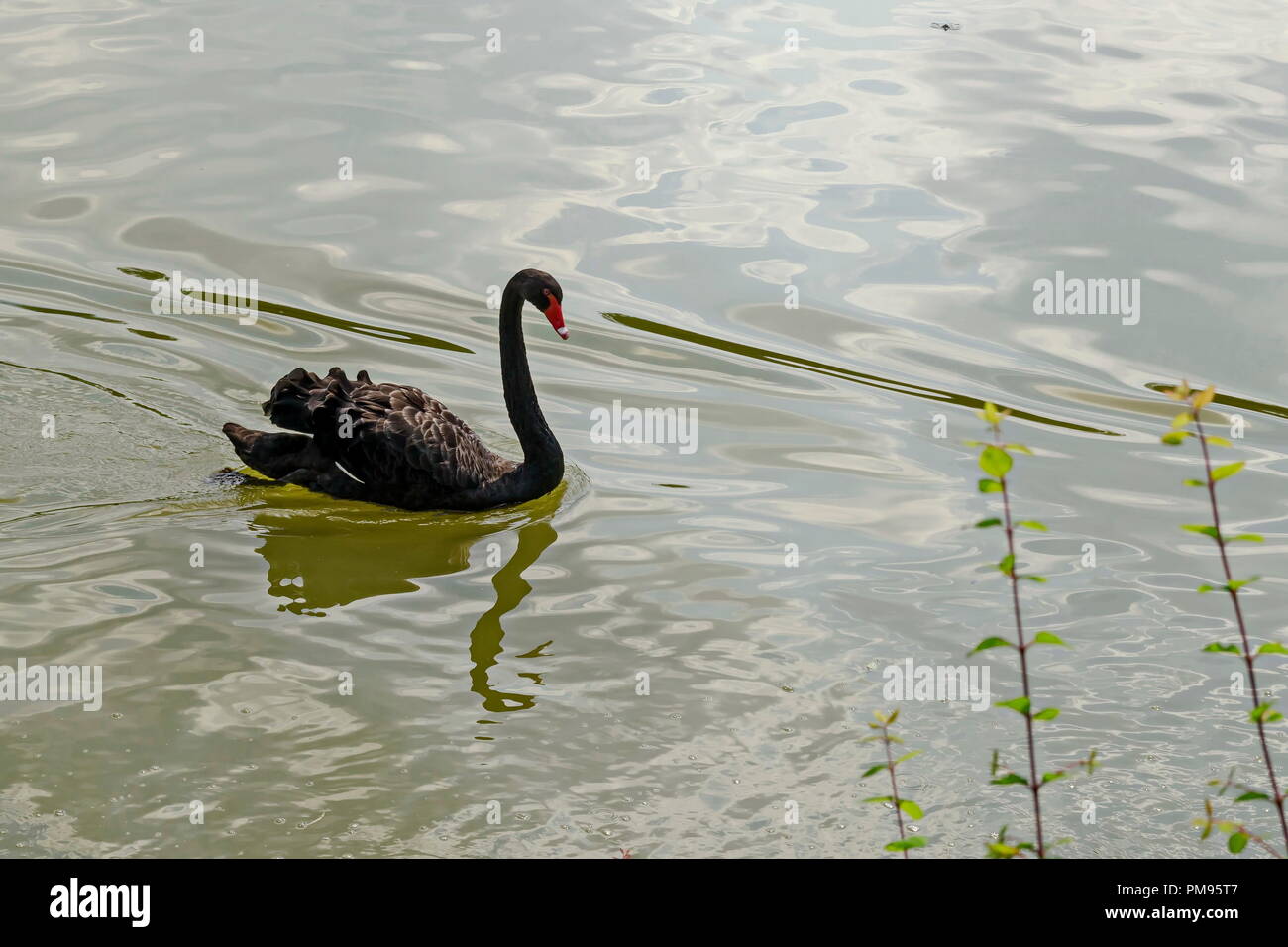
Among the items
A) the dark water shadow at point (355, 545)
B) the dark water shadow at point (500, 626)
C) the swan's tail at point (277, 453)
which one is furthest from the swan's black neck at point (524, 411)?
the swan's tail at point (277, 453)

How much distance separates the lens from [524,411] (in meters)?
8.33

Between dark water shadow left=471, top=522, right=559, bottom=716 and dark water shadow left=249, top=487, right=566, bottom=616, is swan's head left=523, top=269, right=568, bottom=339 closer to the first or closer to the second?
dark water shadow left=249, top=487, right=566, bottom=616

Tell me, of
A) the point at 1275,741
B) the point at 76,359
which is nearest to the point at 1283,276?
the point at 1275,741

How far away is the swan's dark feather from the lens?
309 inches

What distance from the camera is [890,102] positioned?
1432cm

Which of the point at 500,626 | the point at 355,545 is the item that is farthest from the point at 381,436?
the point at 500,626

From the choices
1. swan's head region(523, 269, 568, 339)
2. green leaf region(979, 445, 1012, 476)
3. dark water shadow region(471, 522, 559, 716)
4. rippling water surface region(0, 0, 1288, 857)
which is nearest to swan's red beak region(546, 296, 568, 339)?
swan's head region(523, 269, 568, 339)

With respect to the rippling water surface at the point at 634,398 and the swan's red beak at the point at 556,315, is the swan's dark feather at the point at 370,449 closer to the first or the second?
the rippling water surface at the point at 634,398

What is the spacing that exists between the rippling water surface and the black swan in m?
0.16

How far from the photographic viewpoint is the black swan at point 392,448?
25.8 feet

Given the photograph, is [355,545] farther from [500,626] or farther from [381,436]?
[500,626]

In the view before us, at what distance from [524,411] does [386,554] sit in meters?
1.26

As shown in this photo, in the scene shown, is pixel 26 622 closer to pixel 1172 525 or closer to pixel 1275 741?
pixel 1275 741

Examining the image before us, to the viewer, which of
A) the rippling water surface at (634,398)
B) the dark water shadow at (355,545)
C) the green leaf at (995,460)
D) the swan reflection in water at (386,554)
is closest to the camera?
the green leaf at (995,460)
